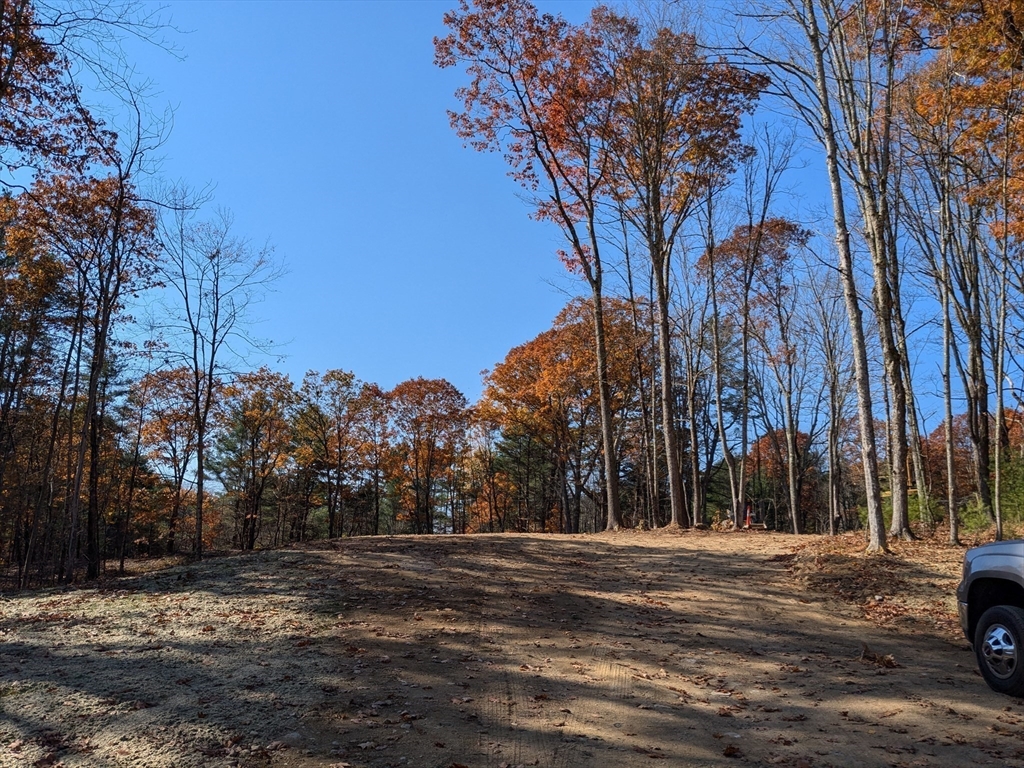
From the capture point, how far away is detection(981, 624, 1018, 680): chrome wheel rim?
493 centimetres

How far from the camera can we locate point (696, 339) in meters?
26.6

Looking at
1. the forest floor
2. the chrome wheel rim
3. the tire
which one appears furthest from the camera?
the chrome wheel rim

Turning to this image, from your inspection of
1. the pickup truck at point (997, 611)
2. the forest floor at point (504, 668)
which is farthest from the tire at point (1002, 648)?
the forest floor at point (504, 668)

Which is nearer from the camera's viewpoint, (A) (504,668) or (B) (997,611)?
(B) (997,611)

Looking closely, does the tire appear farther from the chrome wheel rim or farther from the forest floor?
the forest floor

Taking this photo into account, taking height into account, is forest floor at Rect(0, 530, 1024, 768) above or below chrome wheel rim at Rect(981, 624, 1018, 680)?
below

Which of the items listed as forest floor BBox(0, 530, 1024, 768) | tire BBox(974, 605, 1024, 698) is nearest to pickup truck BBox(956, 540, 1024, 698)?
tire BBox(974, 605, 1024, 698)

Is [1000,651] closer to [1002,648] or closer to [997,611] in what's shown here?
[1002,648]

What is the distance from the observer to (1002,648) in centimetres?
504

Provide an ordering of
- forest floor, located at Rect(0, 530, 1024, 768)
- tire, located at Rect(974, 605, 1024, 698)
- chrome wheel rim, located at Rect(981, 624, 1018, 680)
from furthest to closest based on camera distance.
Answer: chrome wheel rim, located at Rect(981, 624, 1018, 680) → tire, located at Rect(974, 605, 1024, 698) → forest floor, located at Rect(0, 530, 1024, 768)

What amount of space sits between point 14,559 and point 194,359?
33477 millimetres

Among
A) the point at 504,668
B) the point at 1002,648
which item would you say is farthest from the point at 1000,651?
the point at 504,668

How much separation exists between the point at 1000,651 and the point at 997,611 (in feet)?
1.14

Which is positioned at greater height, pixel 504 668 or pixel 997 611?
pixel 997 611
